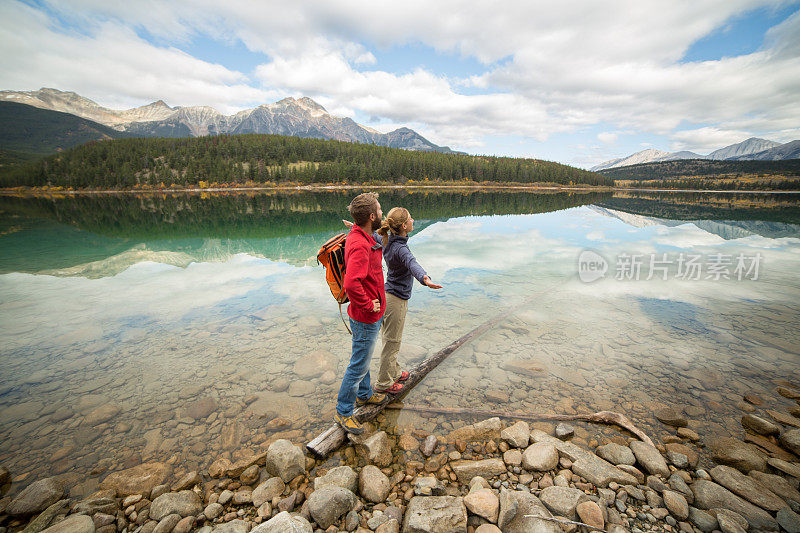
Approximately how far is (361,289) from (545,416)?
4034 mm

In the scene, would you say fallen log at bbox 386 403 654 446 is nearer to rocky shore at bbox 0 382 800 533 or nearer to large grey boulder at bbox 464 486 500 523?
rocky shore at bbox 0 382 800 533

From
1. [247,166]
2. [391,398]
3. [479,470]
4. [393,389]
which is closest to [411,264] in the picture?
[393,389]

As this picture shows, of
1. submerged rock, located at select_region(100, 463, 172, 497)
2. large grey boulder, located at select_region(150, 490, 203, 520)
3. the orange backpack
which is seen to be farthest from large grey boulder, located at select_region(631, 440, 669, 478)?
submerged rock, located at select_region(100, 463, 172, 497)

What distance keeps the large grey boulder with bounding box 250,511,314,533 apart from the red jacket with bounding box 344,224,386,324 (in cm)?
241

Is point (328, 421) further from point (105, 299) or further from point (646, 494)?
point (105, 299)

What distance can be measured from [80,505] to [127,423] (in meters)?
2.23

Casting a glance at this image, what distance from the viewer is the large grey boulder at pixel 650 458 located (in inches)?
174

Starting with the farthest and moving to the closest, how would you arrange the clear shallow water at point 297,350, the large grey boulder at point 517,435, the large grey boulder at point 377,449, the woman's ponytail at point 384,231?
the clear shallow water at point 297,350
the woman's ponytail at point 384,231
the large grey boulder at point 517,435
the large grey boulder at point 377,449

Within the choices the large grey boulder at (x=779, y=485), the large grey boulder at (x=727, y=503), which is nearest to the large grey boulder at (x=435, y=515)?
the large grey boulder at (x=727, y=503)

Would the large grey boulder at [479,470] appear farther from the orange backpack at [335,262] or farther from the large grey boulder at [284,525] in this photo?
the orange backpack at [335,262]

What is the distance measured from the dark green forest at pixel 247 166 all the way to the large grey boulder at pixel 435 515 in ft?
421

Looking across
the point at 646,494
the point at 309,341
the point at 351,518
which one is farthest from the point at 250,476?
the point at 646,494

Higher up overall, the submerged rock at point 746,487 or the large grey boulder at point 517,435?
the submerged rock at point 746,487

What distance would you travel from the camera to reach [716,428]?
18.3ft
